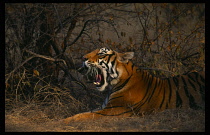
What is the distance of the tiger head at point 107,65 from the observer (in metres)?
5.38

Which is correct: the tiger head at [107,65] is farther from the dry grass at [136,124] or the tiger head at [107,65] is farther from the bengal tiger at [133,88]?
the dry grass at [136,124]

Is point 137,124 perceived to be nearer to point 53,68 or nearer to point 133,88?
point 133,88

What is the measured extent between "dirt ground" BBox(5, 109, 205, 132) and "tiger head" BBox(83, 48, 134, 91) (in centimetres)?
86

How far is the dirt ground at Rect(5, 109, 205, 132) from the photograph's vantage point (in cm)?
419

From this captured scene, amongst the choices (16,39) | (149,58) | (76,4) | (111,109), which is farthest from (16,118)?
(149,58)

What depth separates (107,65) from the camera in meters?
5.47

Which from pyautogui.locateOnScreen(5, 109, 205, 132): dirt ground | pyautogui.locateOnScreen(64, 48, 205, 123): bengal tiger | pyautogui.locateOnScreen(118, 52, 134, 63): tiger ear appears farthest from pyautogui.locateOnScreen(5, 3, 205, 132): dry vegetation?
pyautogui.locateOnScreen(118, 52, 134, 63): tiger ear

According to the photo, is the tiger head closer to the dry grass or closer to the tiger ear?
the tiger ear

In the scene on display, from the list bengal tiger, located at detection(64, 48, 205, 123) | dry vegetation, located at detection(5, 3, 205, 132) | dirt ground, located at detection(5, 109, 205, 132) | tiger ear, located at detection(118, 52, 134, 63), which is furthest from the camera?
tiger ear, located at detection(118, 52, 134, 63)

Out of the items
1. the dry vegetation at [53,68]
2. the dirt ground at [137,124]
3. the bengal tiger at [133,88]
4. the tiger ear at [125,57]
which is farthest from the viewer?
the tiger ear at [125,57]

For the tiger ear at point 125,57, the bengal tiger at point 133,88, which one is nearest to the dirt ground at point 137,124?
the bengal tiger at point 133,88

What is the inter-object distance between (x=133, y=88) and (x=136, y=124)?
0.95 metres

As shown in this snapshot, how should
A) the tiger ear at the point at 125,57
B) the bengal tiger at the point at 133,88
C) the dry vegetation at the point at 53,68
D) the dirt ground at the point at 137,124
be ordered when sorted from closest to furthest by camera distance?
1. the dirt ground at the point at 137,124
2. the dry vegetation at the point at 53,68
3. the bengal tiger at the point at 133,88
4. the tiger ear at the point at 125,57

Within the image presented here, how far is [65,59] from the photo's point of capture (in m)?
6.70
